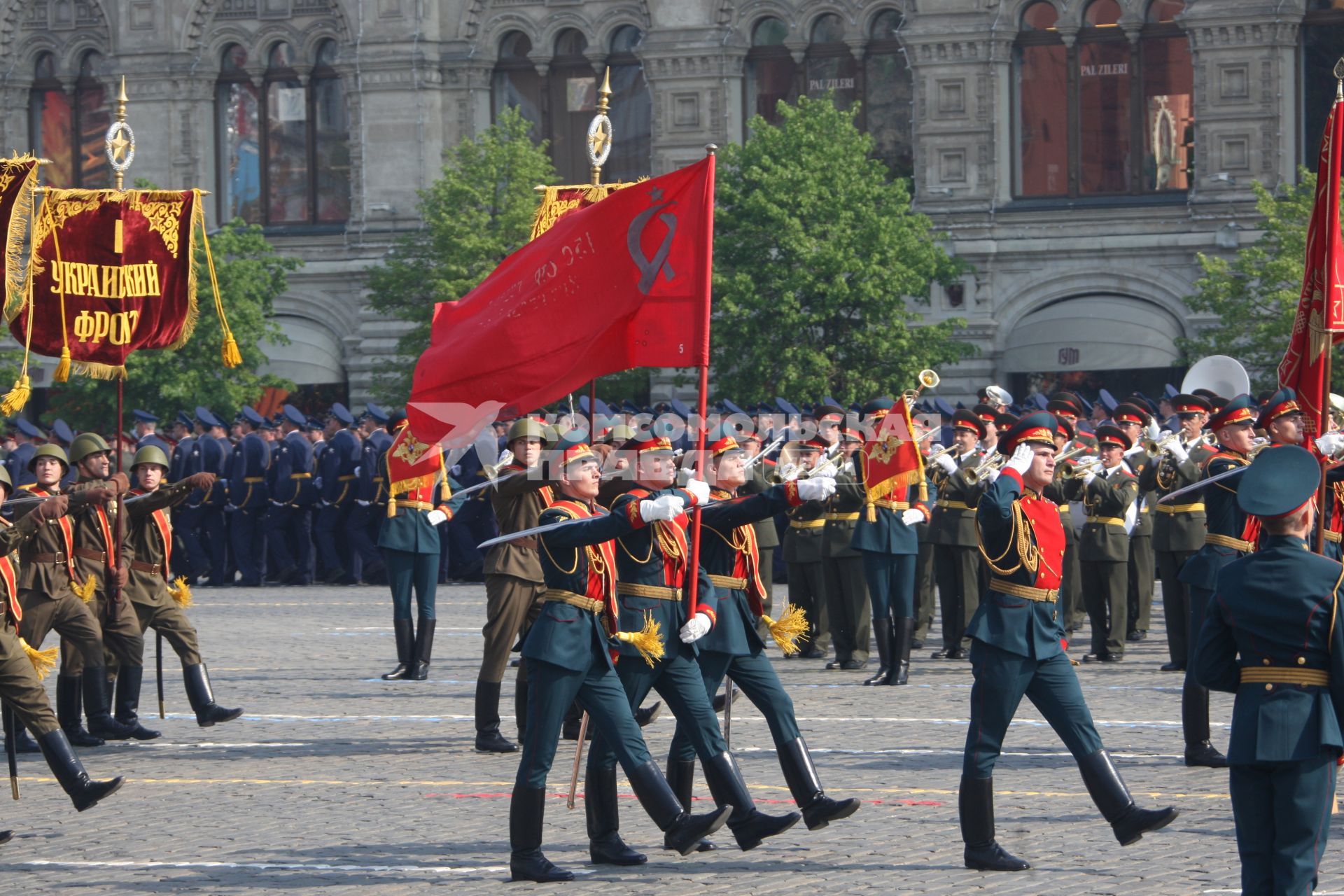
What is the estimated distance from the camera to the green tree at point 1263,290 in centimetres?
2797

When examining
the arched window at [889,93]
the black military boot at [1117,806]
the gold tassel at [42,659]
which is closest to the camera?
the black military boot at [1117,806]

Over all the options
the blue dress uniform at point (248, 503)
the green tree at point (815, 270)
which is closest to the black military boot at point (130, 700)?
the blue dress uniform at point (248, 503)

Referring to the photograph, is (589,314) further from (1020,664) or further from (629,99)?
(629,99)

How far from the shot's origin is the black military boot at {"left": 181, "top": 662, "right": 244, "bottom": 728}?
12859mm

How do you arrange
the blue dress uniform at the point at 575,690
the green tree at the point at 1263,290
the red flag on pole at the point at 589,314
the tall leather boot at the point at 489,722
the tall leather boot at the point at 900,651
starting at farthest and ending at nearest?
the green tree at the point at 1263,290 → the tall leather boot at the point at 900,651 → the tall leather boot at the point at 489,722 → the red flag on pole at the point at 589,314 → the blue dress uniform at the point at 575,690

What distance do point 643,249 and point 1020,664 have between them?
8.43 feet

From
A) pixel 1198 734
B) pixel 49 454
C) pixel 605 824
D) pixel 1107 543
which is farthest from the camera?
pixel 1107 543

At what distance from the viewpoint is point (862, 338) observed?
30.6m

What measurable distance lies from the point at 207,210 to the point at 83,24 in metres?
3.99

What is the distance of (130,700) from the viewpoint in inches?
510

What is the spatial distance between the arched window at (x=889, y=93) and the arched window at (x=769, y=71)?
1.27 metres

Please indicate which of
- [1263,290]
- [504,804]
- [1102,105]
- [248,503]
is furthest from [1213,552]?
[1102,105]

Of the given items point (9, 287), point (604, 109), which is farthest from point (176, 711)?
point (604, 109)

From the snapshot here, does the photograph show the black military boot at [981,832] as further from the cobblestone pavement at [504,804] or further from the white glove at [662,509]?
the white glove at [662,509]
